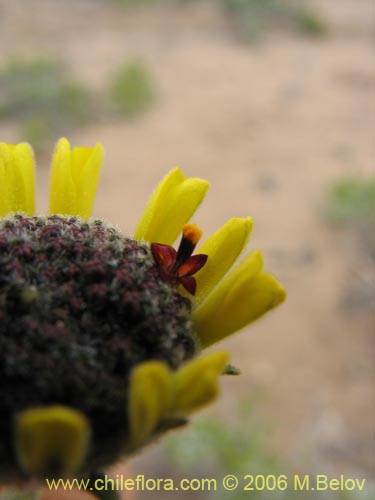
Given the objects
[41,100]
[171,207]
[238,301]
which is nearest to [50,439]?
[238,301]

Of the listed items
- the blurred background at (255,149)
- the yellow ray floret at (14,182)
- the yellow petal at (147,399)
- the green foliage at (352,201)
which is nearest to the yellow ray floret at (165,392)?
the yellow petal at (147,399)

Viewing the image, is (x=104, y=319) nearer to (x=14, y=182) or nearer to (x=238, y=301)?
(x=238, y=301)

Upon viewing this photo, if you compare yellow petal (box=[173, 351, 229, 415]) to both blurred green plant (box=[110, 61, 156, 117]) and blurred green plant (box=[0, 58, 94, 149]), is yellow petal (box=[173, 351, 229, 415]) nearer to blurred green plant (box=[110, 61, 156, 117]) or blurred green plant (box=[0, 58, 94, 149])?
blurred green plant (box=[0, 58, 94, 149])

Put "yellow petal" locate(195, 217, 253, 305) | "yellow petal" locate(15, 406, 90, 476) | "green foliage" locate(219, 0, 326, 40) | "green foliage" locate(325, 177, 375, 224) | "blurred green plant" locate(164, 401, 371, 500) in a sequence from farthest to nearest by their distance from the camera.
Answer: "green foliage" locate(219, 0, 326, 40) < "green foliage" locate(325, 177, 375, 224) < "blurred green plant" locate(164, 401, 371, 500) < "yellow petal" locate(195, 217, 253, 305) < "yellow petal" locate(15, 406, 90, 476)

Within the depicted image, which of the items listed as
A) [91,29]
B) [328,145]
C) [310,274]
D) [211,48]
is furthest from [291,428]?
[91,29]

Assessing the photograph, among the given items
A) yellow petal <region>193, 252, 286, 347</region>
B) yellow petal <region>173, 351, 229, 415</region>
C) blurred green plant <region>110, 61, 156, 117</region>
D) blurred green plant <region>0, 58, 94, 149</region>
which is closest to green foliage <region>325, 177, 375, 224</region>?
blurred green plant <region>110, 61, 156, 117</region>
